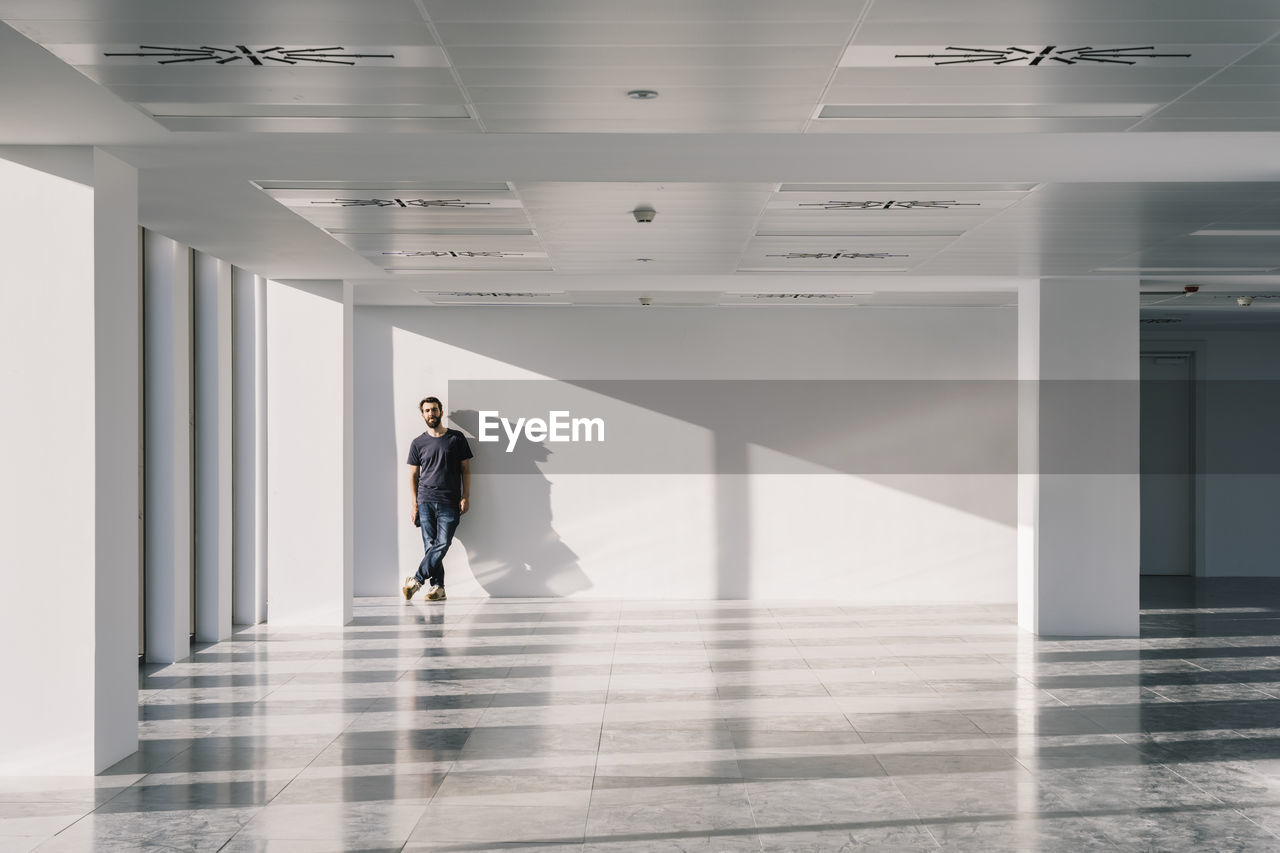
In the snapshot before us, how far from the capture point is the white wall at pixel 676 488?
41.1 feet

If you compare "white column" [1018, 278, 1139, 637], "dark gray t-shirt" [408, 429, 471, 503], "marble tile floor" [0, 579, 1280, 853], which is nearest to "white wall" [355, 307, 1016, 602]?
"dark gray t-shirt" [408, 429, 471, 503]

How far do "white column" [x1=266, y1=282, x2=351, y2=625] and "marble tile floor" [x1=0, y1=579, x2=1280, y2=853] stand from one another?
45cm

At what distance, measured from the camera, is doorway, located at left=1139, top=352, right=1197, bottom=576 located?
49.3 feet

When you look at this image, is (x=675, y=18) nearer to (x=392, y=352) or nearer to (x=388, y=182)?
(x=388, y=182)

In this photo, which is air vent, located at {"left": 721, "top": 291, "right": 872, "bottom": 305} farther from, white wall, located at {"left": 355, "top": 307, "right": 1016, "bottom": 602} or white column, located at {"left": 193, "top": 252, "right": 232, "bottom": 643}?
white column, located at {"left": 193, "top": 252, "right": 232, "bottom": 643}

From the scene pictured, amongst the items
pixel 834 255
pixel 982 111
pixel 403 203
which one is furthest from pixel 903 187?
pixel 403 203

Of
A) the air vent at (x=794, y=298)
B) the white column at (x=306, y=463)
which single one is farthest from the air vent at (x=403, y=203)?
the air vent at (x=794, y=298)

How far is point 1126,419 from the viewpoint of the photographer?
33.5 feet

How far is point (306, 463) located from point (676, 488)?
12.4ft

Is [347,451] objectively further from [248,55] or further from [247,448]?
[248,55]

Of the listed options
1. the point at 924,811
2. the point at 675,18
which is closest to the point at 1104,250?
the point at 924,811

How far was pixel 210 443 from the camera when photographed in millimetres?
9766

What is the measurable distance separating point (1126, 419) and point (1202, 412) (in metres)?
5.57

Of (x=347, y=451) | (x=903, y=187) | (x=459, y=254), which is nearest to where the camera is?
(x=903, y=187)
